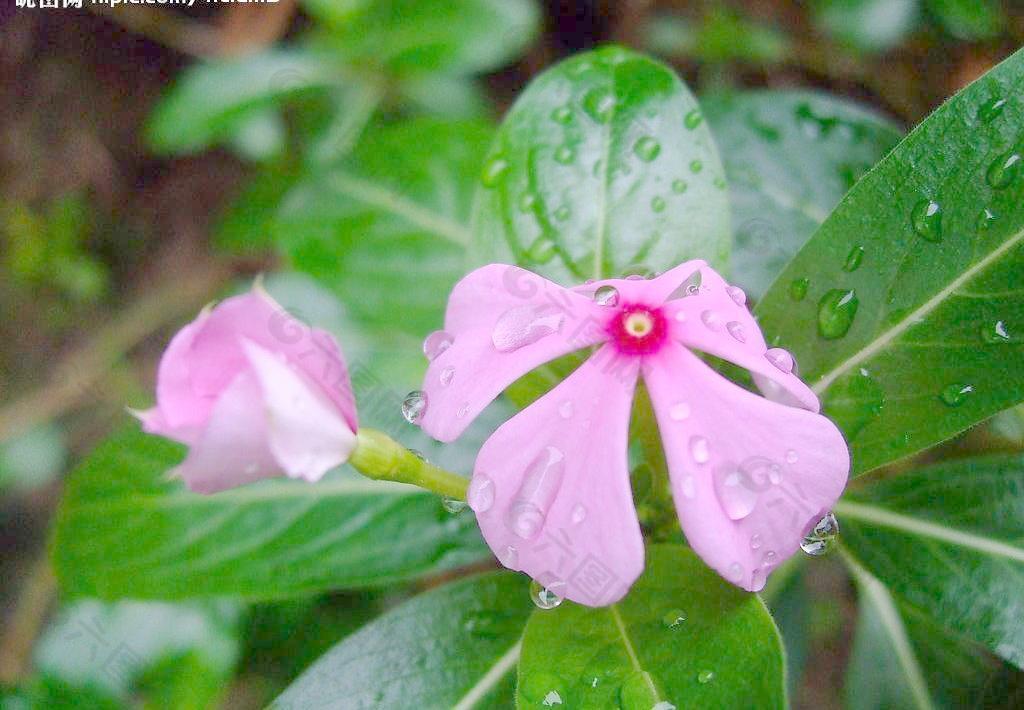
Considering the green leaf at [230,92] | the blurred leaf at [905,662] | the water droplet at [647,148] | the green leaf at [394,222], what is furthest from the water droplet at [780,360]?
the green leaf at [230,92]

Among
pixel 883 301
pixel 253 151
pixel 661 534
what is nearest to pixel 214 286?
pixel 253 151

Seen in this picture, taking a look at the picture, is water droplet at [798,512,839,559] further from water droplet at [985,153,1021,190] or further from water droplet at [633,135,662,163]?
water droplet at [633,135,662,163]

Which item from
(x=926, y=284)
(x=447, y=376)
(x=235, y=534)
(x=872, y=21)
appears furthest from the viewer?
(x=872, y=21)

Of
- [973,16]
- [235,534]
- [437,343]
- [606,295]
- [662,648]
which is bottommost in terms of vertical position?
[235,534]

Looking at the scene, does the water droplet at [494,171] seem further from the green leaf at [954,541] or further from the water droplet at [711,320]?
the green leaf at [954,541]

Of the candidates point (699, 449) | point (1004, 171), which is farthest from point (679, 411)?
point (1004, 171)

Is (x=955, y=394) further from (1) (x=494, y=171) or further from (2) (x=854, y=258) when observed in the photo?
(1) (x=494, y=171)

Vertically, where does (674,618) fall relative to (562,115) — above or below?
below
